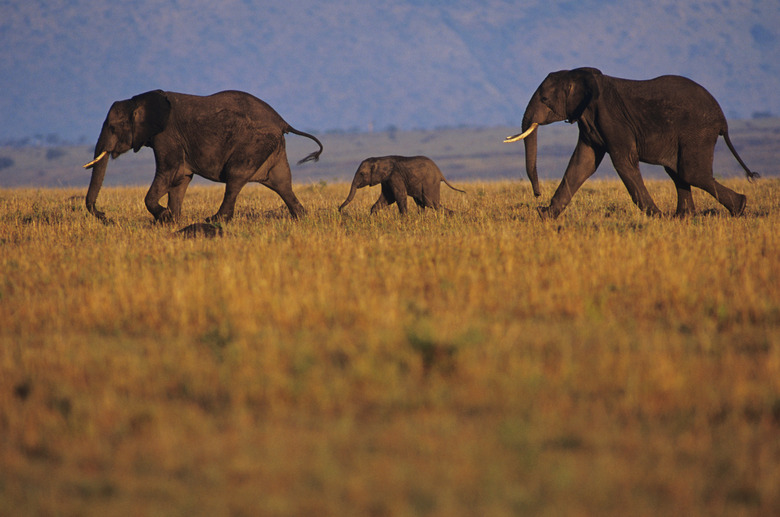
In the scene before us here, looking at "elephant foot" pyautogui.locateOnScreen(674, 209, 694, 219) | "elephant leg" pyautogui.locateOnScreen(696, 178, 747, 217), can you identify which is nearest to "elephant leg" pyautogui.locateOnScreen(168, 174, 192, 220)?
"elephant foot" pyautogui.locateOnScreen(674, 209, 694, 219)

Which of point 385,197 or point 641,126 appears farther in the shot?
point 385,197

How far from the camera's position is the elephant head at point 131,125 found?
543 inches

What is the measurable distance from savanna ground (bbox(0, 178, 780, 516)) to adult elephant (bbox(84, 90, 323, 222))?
13.3ft

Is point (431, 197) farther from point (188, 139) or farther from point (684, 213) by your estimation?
A: point (188, 139)

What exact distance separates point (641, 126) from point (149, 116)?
7.88m

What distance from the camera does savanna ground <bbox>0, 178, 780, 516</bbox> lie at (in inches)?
151

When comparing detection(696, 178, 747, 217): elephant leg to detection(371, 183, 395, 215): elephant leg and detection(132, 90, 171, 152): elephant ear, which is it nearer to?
detection(371, 183, 395, 215): elephant leg

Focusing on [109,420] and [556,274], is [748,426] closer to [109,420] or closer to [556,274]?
[109,420]

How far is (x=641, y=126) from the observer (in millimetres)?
13141

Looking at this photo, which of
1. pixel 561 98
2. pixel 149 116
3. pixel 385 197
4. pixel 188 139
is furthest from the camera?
pixel 385 197

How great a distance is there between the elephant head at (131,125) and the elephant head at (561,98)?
5.73 m

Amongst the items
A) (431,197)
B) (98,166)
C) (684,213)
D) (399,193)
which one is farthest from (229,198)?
(684,213)

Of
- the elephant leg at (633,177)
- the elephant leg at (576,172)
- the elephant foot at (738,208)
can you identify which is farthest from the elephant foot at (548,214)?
the elephant foot at (738,208)

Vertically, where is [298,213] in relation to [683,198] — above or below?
below
